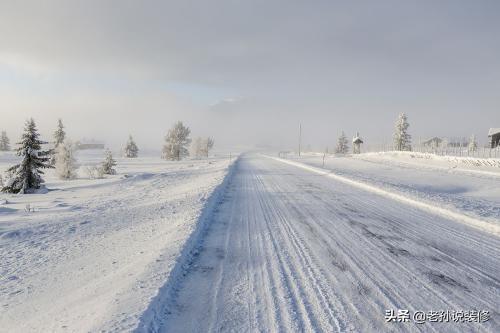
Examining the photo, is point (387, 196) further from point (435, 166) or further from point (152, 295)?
point (435, 166)

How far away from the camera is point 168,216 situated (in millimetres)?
8758

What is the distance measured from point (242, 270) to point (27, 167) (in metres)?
22.8

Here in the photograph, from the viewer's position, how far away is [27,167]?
21.0 meters

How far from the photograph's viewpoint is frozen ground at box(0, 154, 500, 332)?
11.0ft

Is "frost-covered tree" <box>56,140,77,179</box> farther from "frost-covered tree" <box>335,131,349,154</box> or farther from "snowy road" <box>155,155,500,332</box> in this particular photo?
"frost-covered tree" <box>335,131,349,154</box>

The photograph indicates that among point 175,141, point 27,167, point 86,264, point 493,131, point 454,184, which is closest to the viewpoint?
point 86,264

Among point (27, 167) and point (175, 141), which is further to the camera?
point (175, 141)

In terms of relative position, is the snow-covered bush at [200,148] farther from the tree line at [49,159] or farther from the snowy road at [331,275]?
the snowy road at [331,275]

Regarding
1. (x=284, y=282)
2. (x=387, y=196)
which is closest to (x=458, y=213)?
(x=387, y=196)

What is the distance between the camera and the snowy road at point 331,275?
3.37 meters

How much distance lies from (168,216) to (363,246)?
217 inches

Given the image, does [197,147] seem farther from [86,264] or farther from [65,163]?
[86,264]

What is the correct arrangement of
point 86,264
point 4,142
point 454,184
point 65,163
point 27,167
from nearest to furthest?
1. point 86,264
2. point 454,184
3. point 27,167
4. point 65,163
5. point 4,142

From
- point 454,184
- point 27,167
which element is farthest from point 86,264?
point 454,184
